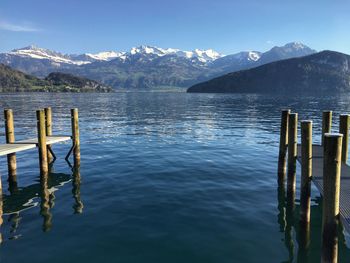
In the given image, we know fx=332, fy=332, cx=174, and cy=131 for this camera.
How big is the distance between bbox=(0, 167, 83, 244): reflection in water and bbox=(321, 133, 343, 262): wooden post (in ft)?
34.4

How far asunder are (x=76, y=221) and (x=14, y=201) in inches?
192

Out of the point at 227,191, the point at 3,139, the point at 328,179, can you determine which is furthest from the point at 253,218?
the point at 3,139

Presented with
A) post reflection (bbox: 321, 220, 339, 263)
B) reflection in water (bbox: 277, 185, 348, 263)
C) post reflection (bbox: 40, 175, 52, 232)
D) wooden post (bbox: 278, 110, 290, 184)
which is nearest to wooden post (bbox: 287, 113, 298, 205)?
reflection in water (bbox: 277, 185, 348, 263)

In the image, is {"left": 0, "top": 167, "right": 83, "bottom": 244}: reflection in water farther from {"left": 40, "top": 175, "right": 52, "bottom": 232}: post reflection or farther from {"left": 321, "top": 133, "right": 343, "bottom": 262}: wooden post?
{"left": 321, "top": 133, "right": 343, "bottom": 262}: wooden post

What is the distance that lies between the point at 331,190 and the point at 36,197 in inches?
575

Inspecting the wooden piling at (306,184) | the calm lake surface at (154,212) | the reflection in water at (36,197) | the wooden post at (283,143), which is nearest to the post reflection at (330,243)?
the calm lake surface at (154,212)

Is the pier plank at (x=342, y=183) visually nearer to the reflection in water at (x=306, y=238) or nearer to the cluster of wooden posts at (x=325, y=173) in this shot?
the cluster of wooden posts at (x=325, y=173)

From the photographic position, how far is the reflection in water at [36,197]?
14.7 meters

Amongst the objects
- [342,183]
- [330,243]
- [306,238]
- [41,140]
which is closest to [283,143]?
[342,183]

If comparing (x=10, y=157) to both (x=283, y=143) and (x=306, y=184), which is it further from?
(x=306, y=184)

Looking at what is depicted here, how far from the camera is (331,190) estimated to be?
31.2 ft

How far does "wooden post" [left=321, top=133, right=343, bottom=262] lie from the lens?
372 inches

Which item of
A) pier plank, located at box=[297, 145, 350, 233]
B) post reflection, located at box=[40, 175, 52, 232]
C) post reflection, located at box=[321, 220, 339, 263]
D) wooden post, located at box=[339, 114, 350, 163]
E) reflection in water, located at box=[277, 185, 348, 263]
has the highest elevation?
wooden post, located at box=[339, 114, 350, 163]

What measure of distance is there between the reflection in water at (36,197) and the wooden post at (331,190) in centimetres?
1049
